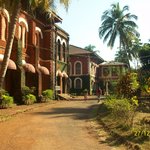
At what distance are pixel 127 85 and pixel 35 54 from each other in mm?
11634

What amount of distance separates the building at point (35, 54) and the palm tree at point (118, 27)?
10.9 metres

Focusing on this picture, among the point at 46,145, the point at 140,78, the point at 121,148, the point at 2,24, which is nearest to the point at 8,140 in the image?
the point at 46,145

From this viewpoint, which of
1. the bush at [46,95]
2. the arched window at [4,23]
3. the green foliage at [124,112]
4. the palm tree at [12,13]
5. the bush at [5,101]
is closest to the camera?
the green foliage at [124,112]

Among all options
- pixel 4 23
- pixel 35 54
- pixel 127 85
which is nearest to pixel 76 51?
pixel 35 54

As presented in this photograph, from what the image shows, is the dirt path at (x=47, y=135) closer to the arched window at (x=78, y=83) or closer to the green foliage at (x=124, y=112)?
the green foliage at (x=124, y=112)

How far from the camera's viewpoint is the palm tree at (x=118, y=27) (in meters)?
48.3

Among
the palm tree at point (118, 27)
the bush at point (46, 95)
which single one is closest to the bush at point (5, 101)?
the bush at point (46, 95)

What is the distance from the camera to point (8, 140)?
1133 centimetres

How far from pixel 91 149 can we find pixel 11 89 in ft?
61.1

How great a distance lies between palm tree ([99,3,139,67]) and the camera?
4828 centimetres

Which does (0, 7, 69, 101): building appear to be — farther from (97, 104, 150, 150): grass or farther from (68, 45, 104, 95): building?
(68, 45, 104, 95): building

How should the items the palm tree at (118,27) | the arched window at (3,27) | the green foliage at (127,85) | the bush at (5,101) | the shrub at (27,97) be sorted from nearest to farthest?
the green foliage at (127,85) → the bush at (5,101) → the arched window at (3,27) → the shrub at (27,97) → the palm tree at (118,27)

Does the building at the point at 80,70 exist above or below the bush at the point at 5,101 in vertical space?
above

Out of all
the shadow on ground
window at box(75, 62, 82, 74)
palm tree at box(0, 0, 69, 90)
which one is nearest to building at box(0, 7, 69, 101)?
palm tree at box(0, 0, 69, 90)
